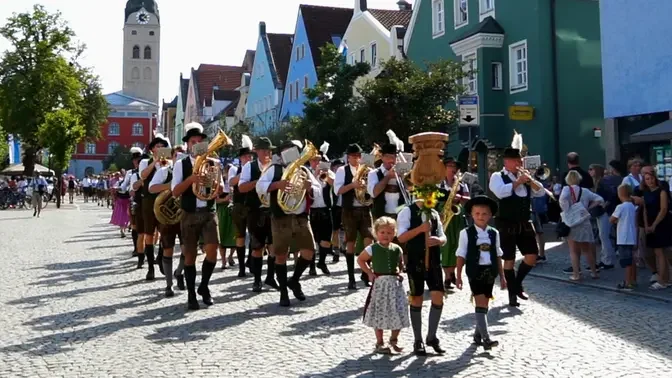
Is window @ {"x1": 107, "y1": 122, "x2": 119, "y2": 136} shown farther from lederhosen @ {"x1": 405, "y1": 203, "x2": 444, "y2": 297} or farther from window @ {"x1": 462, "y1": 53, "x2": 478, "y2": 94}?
lederhosen @ {"x1": 405, "y1": 203, "x2": 444, "y2": 297}

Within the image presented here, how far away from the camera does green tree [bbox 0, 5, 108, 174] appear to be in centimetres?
5244

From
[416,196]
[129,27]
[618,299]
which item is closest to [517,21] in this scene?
[618,299]

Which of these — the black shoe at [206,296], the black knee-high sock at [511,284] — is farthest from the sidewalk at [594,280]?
the black shoe at [206,296]

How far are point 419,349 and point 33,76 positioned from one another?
50983 mm

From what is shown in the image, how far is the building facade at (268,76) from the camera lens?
55.7 metres

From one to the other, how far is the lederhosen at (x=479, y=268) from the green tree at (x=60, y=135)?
132ft

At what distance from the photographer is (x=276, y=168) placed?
31.8 ft

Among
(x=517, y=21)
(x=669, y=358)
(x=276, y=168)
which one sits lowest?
(x=669, y=358)

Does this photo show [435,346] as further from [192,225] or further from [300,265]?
[192,225]

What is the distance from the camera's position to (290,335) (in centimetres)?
767

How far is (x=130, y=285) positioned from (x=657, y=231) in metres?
7.39

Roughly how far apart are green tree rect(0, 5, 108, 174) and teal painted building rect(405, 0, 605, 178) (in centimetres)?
3357

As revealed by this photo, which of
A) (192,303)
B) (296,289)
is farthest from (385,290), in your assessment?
(192,303)

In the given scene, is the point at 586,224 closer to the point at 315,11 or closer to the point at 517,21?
the point at 517,21
